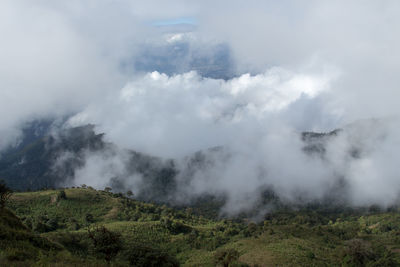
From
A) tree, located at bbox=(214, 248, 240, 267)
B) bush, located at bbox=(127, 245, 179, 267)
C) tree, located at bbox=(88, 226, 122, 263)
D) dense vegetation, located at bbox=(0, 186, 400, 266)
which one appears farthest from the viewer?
tree, located at bbox=(214, 248, 240, 267)

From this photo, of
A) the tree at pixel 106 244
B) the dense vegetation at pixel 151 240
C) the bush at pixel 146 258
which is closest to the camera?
the tree at pixel 106 244

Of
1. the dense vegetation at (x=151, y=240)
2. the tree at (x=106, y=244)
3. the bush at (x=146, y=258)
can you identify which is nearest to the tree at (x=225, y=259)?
the dense vegetation at (x=151, y=240)

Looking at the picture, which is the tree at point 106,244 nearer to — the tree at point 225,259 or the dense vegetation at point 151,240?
the dense vegetation at point 151,240

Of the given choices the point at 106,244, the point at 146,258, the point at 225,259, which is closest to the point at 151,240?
the point at 225,259

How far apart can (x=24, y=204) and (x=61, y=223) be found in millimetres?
31643

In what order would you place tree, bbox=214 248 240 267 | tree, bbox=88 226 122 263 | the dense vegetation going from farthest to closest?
tree, bbox=214 248 240 267 < the dense vegetation < tree, bbox=88 226 122 263

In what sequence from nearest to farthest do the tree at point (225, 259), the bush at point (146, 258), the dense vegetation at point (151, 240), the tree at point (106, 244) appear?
the tree at point (106, 244), the dense vegetation at point (151, 240), the bush at point (146, 258), the tree at point (225, 259)

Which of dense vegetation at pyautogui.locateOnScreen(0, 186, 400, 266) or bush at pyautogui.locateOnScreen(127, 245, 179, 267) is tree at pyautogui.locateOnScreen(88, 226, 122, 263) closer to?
dense vegetation at pyautogui.locateOnScreen(0, 186, 400, 266)

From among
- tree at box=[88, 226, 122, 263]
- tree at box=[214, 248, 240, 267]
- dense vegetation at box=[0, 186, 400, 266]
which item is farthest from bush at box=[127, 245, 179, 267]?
tree at box=[214, 248, 240, 267]

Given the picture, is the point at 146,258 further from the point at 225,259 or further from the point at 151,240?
the point at 151,240

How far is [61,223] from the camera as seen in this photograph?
352 ft

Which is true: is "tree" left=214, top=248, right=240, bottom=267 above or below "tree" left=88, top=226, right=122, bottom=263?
below

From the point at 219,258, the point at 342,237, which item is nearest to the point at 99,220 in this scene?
the point at 219,258

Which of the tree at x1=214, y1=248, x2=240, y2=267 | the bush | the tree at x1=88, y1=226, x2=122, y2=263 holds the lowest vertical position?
the tree at x1=214, y1=248, x2=240, y2=267
